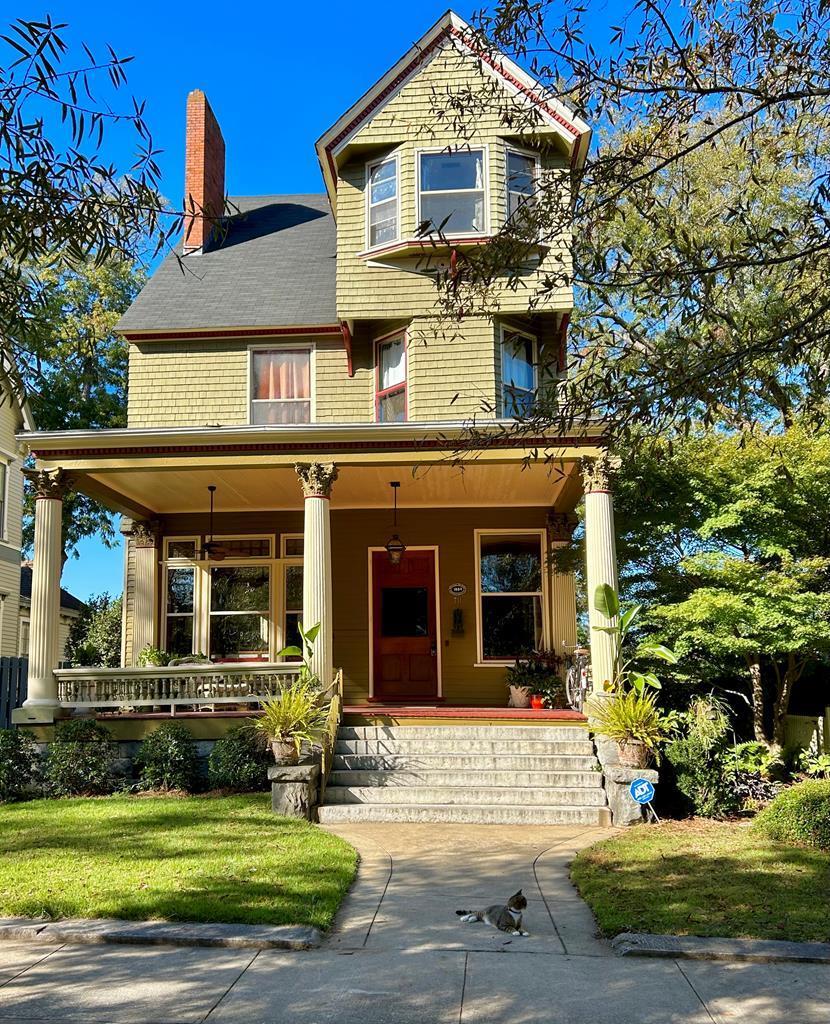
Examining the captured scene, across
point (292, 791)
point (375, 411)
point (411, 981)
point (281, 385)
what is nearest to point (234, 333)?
point (281, 385)

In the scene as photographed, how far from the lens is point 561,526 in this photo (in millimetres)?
15094

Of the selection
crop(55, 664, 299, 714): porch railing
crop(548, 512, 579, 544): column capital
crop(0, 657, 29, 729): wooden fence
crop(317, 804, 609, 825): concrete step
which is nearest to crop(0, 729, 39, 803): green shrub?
crop(55, 664, 299, 714): porch railing

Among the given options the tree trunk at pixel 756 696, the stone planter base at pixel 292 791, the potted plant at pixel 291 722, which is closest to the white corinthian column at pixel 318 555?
the potted plant at pixel 291 722

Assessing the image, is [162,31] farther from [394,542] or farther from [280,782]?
[394,542]

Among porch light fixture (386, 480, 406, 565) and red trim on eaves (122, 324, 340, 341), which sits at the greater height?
red trim on eaves (122, 324, 340, 341)

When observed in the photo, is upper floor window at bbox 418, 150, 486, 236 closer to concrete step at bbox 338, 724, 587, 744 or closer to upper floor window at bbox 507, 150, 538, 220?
upper floor window at bbox 507, 150, 538, 220

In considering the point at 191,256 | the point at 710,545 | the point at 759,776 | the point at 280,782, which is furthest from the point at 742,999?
the point at 191,256

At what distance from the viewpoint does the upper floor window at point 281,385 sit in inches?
592

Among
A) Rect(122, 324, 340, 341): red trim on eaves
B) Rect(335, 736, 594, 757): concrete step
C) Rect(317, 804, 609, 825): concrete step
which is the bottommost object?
Rect(317, 804, 609, 825): concrete step

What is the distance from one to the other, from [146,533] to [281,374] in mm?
3633

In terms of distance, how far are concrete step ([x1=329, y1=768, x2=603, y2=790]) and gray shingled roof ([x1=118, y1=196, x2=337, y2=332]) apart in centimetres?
767

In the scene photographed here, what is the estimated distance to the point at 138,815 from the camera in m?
9.34

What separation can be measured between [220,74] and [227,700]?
802 centimetres

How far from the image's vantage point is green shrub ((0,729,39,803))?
35.4 feet
